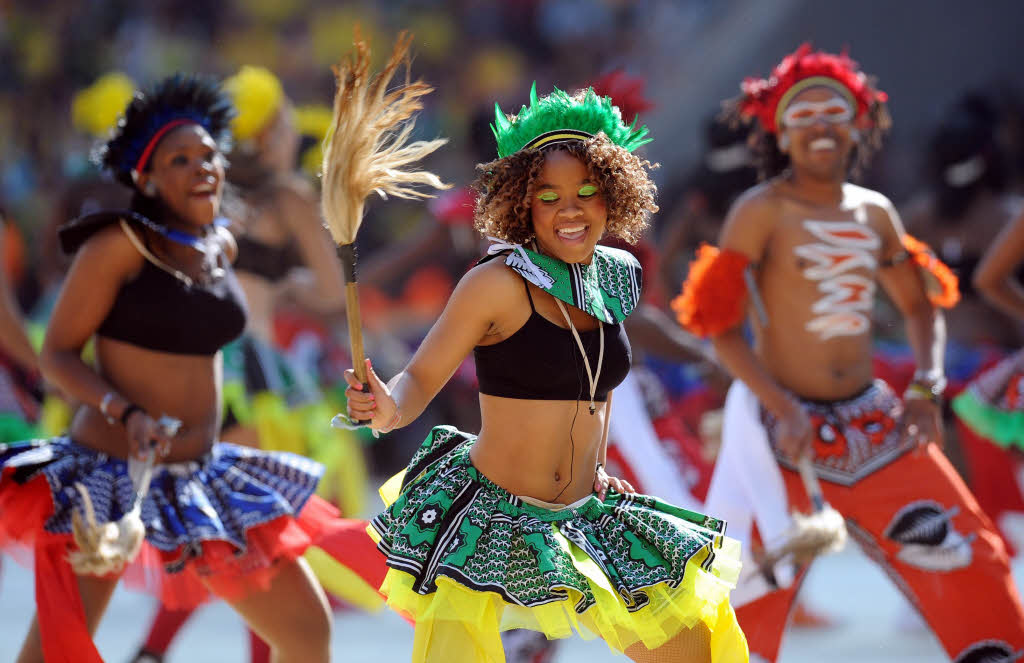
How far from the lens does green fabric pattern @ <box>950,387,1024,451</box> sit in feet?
20.9

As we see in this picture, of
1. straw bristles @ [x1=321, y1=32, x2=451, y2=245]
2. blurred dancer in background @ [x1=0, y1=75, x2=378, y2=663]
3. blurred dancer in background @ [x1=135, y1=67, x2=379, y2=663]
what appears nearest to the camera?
straw bristles @ [x1=321, y1=32, x2=451, y2=245]

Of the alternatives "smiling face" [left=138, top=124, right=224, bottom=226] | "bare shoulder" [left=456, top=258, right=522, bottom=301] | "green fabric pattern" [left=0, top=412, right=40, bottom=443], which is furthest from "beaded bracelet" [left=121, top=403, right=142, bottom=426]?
"green fabric pattern" [left=0, top=412, right=40, bottom=443]

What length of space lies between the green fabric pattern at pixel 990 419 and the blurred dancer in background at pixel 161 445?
3.39m

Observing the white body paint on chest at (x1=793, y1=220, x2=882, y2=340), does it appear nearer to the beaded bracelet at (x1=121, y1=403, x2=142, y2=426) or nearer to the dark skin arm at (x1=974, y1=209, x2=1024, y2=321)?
the dark skin arm at (x1=974, y1=209, x2=1024, y2=321)

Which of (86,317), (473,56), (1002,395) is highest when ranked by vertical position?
(473,56)

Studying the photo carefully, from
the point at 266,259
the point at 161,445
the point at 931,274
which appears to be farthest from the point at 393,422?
the point at 266,259

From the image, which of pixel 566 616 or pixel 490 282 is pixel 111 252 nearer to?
pixel 490 282

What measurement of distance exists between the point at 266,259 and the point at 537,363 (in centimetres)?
342

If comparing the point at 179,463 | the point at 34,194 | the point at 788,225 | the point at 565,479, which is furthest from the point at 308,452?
the point at 34,194

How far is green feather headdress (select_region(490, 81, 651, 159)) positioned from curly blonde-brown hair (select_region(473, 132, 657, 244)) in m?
0.03

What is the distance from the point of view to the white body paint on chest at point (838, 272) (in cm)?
489

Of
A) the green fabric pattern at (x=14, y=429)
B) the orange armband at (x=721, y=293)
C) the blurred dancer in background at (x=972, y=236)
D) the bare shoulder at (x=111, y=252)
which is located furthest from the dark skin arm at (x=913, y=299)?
the green fabric pattern at (x=14, y=429)

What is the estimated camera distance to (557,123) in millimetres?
3678

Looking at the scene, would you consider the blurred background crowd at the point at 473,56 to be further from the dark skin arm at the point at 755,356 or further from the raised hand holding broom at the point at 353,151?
the raised hand holding broom at the point at 353,151
